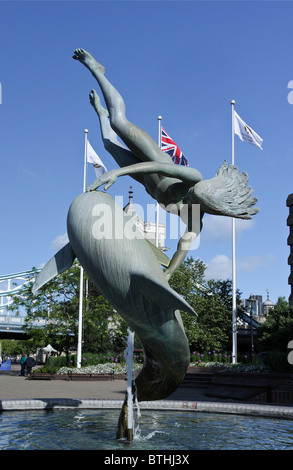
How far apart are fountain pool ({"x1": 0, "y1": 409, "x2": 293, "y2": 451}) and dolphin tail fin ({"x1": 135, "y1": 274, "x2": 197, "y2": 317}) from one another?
1.92 meters

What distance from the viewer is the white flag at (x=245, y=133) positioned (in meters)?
25.4

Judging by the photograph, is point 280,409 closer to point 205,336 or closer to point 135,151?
point 135,151

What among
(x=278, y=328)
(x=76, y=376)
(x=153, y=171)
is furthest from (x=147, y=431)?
(x=278, y=328)

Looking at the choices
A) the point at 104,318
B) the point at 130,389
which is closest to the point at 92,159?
the point at 104,318

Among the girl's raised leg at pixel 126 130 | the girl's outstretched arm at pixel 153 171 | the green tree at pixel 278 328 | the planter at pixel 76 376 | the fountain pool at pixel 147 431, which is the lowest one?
the planter at pixel 76 376

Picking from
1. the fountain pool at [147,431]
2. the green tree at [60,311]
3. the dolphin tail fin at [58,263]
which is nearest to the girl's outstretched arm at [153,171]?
the dolphin tail fin at [58,263]

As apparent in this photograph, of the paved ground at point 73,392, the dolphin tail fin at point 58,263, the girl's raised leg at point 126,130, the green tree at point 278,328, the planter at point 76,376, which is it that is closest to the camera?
the dolphin tail fin at point 58,263

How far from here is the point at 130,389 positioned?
6.34 meters

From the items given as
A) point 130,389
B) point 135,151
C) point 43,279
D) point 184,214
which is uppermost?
point 135,151

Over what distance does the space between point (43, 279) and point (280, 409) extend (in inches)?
229

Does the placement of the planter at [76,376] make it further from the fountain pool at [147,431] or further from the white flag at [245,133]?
the fountain pool at [147,431]

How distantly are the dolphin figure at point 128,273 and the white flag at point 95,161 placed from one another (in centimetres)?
1987

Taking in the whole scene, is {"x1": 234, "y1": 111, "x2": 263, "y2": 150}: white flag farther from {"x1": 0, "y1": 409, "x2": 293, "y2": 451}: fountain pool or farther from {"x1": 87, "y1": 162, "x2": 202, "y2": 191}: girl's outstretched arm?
{"x1": 87, "y1": 162, "x2": 202, "y2": 191}: girl's outstretched arm

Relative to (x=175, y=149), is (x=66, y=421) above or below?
below
